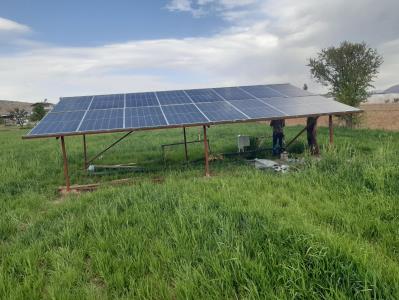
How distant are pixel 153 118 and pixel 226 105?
123 inches

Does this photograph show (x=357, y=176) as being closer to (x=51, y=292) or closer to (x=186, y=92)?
(x=51, y=292)

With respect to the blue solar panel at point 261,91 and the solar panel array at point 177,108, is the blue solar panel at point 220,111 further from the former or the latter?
the blue solar panel at point 261,91

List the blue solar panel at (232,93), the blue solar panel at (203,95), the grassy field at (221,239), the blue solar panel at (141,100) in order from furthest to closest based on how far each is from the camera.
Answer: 1. the blue solar panel at (232,93)
2. the blue solar panel at (203,95)
3. the blue solar panel at (141,100)
4. the grassy field at (221,239)

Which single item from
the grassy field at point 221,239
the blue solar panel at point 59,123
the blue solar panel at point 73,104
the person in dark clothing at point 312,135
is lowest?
the grassy field at point 221,239

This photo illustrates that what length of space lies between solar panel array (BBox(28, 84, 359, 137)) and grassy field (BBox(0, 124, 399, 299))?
2.61 m

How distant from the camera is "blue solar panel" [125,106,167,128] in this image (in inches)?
409

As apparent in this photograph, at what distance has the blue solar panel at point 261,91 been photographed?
1420 centimetres

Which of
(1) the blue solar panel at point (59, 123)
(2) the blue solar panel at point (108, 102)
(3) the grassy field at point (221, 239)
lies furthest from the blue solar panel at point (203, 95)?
(3) the grassy field at point (221, 239)

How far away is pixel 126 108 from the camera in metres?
12.5

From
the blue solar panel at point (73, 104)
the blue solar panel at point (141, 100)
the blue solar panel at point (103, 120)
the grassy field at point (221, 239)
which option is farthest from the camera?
the blue solar panel at point (141, 100)

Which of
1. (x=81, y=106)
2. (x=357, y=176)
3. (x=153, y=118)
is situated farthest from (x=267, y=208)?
(x=81, y=106)

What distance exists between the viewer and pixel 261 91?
1504 cm

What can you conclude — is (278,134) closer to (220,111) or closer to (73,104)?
(220,111)

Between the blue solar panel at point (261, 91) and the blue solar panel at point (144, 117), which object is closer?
the blue solar panel at point (144, 117)
